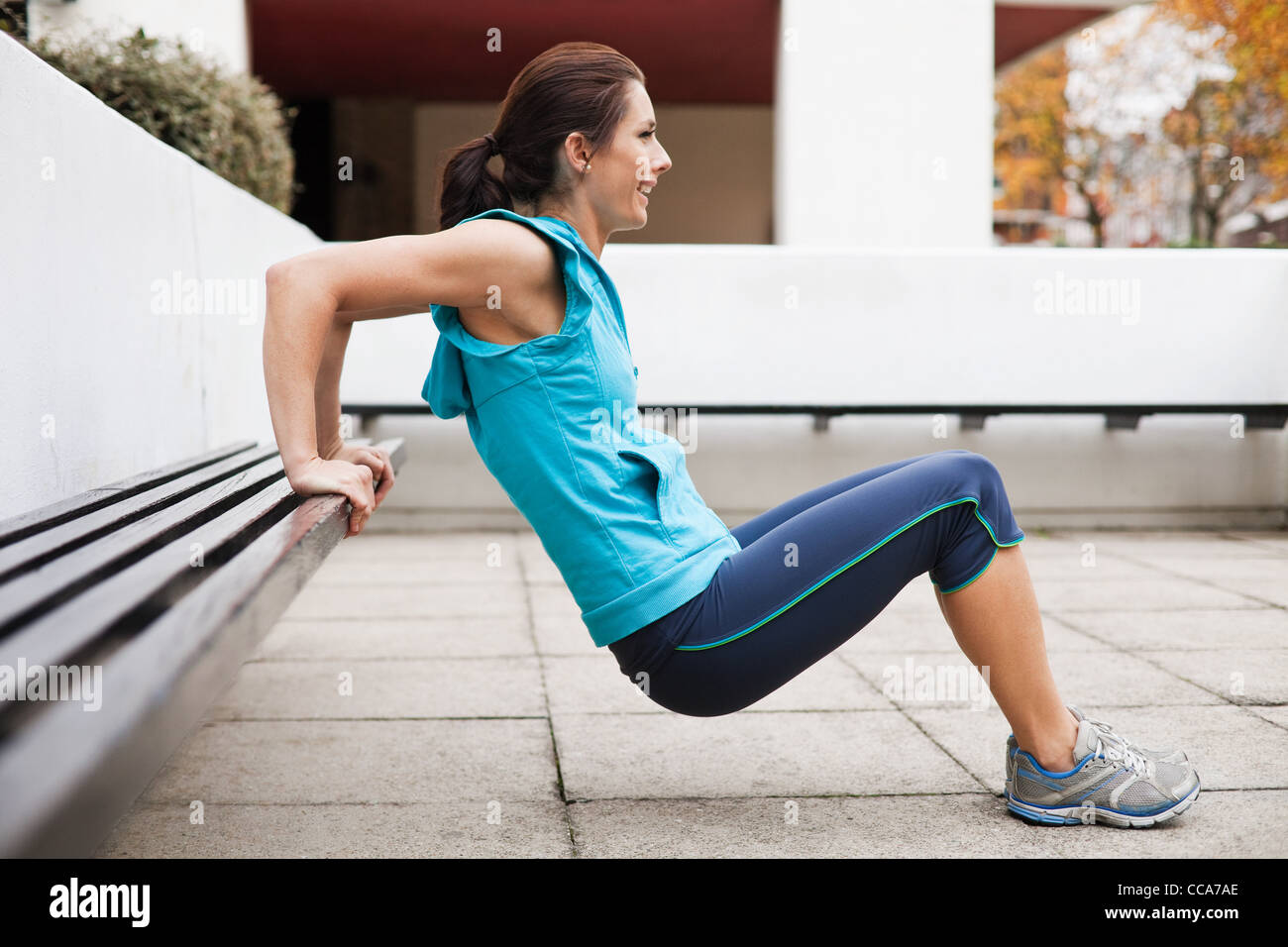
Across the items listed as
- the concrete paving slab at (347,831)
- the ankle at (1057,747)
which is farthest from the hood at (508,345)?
the ankle at (1057,747)

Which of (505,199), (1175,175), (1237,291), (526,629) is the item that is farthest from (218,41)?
(1175,175)

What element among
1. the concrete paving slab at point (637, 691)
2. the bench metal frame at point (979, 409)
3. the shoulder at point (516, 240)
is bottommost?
the concrete paving slab at point (637, 691)

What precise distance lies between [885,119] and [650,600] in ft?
24.0

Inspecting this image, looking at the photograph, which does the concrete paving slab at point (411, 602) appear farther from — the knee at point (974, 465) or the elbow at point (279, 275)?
the elbow at point (279, 275)

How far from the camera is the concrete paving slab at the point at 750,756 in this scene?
2742 mm

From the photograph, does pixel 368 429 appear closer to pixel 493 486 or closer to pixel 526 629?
pixel 493 486

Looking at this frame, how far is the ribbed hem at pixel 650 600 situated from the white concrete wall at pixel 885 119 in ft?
22.6

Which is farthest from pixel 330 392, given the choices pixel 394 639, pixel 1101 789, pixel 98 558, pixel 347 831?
pixel 394 639

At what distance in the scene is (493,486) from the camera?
6.99 m

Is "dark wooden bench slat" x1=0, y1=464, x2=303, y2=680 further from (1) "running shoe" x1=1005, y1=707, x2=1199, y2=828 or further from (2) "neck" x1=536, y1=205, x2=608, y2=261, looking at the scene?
(1) "running shoe" x1=1005, y1=707, x2=1199, y2=828

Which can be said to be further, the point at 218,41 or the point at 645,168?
the point at 218,41

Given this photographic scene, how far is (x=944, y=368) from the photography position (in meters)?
6.96

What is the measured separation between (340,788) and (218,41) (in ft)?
23.6
